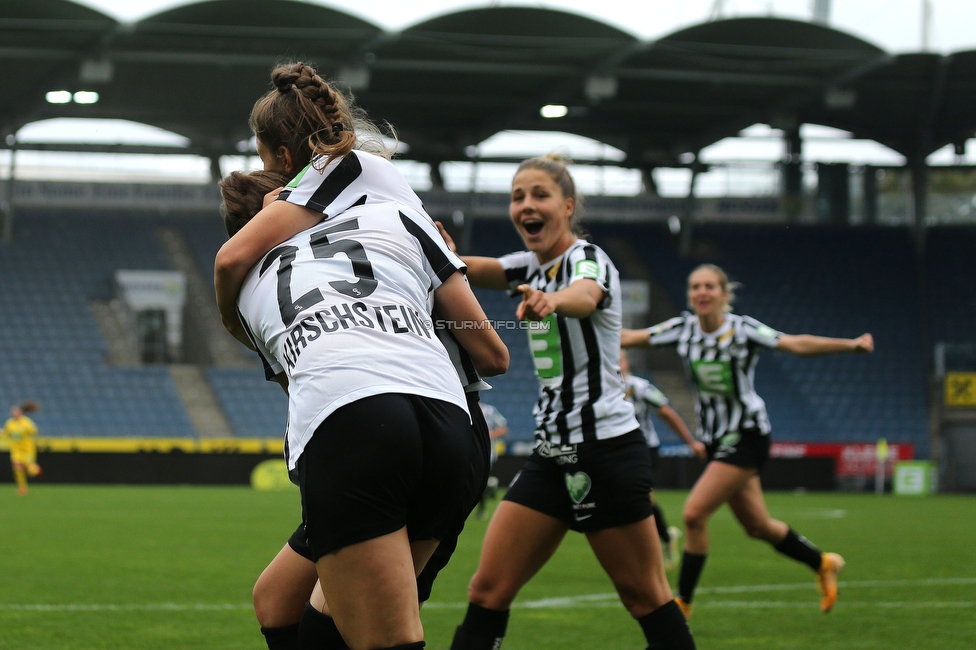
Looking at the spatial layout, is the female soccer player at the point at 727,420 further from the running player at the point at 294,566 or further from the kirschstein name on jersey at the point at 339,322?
the kirschstein name on jersey at the point at 339,322

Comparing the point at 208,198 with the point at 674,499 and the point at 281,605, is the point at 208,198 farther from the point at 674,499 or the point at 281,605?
the point at 281,605

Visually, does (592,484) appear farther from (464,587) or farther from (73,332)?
(73,332)

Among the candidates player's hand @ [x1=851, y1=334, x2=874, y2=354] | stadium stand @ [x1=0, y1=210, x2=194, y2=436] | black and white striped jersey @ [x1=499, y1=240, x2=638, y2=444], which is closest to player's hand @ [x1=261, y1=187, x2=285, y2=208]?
black and white striped jersey @ [x1=499, y1=240, x2=638, y2=444]

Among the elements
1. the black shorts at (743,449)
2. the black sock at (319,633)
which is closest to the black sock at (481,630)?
the black sock at (319,633)

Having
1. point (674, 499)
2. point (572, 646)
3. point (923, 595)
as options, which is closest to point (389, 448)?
point (572, 646)

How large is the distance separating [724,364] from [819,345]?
0.83 metres

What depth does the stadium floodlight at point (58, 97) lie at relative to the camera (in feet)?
91.6

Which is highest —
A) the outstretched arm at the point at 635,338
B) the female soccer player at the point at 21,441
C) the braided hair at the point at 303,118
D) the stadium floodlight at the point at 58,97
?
the stadium floodlight at the point at 58,97

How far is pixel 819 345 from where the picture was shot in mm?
6367

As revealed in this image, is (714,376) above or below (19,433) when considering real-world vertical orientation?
above

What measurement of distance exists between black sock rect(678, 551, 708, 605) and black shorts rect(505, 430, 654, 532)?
2.56 meters

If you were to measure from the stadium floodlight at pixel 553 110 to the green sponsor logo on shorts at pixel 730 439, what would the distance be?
22755 millimetres

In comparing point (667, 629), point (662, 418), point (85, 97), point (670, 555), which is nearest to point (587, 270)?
point (667, 629)

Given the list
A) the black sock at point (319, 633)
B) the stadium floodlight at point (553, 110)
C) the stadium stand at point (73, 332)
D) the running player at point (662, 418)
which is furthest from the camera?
the stadium floodlight at point (553, 110)
